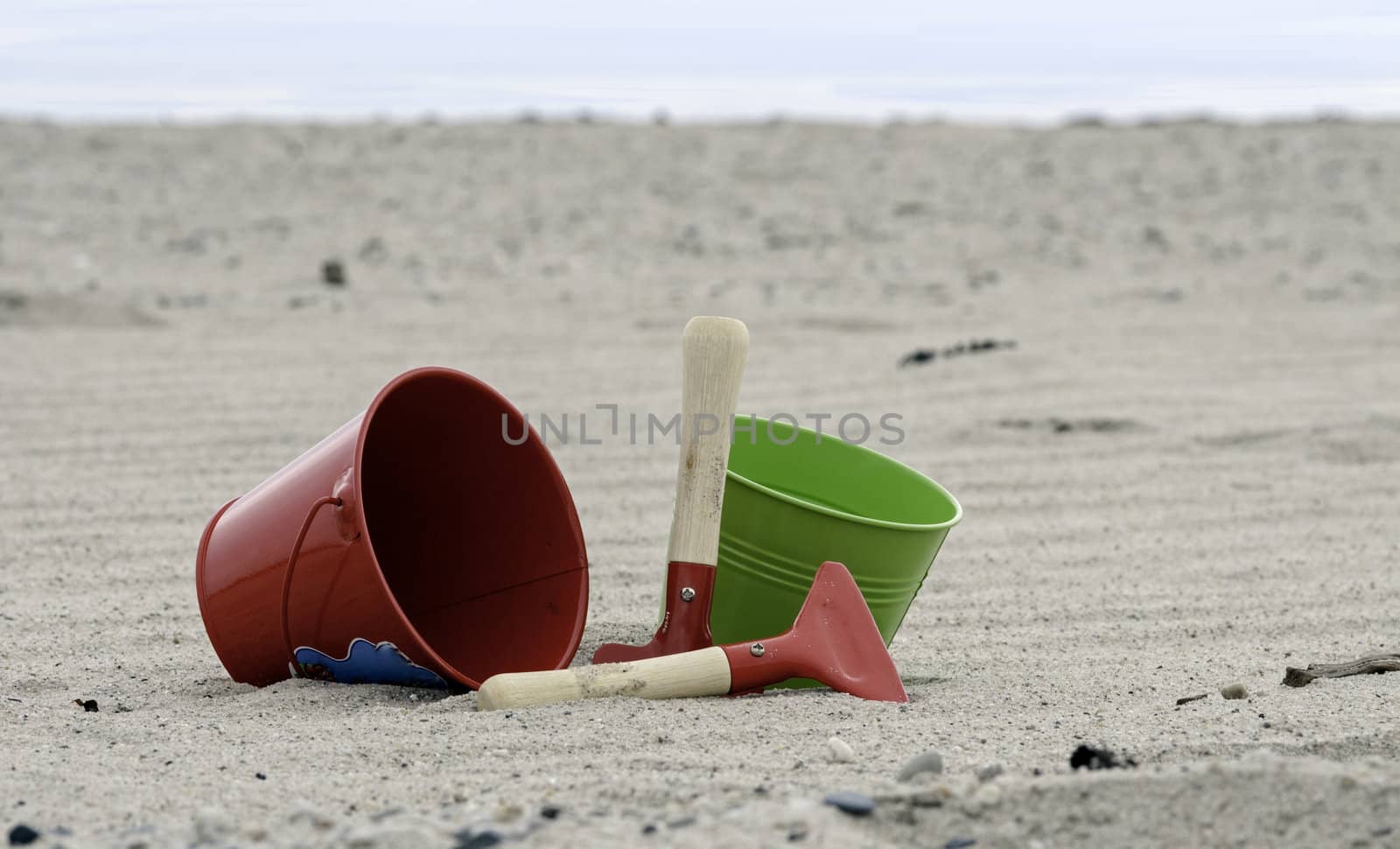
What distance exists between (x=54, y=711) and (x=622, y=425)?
281 cm

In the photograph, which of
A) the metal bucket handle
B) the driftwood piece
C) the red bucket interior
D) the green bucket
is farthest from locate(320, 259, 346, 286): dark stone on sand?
the driftwood piece

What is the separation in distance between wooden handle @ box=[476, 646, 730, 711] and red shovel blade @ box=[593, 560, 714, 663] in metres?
0.11

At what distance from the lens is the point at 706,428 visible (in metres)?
2.38

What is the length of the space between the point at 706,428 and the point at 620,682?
45 cm

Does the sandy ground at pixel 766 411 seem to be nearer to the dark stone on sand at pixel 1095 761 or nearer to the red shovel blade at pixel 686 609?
the dark stone on sand at pixel 1095 761

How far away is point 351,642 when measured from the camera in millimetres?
2309

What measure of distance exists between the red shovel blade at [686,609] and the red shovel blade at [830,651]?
113 mm

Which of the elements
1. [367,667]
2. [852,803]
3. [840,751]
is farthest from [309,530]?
[852,803]

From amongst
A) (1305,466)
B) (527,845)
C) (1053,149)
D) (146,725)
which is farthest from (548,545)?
(1053,149)

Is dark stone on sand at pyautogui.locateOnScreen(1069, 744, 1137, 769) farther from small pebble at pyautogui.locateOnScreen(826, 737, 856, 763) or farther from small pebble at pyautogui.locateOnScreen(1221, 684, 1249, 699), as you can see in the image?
small pebble at pyautogui.locateOnScreen(1221, 684, 1249, 699)

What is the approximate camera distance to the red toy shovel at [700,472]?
93.5 inches

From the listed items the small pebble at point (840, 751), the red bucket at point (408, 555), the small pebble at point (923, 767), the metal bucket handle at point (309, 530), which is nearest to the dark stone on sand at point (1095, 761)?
the small pebble at point (923, 767)

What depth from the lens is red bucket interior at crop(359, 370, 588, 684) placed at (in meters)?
2.60

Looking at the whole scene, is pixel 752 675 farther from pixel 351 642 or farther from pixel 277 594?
pixel 277 594
